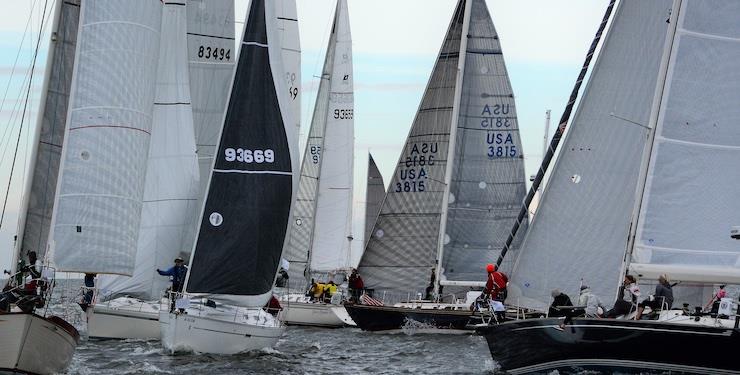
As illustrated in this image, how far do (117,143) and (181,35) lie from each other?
719 cm

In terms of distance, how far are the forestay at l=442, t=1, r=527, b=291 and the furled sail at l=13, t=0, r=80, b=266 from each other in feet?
49.0

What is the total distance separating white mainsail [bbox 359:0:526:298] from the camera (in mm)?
34719

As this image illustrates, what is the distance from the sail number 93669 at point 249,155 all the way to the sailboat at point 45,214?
11.5 feet

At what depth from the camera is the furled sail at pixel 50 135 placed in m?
20.7

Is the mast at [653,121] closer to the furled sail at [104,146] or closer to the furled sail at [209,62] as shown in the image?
the furled sail at [104,146]

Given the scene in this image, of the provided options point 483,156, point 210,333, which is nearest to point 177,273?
point 210,333

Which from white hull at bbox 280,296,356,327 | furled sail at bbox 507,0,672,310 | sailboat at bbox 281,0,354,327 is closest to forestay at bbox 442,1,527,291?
white hull at bbox 280,296,356,327

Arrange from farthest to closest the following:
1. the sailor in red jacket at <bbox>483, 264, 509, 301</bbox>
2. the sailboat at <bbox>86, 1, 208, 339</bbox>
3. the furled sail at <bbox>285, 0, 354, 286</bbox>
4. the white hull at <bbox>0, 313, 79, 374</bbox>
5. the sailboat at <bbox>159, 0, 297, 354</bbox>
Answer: the furled sail at <bbox>285, 0, 354, 286</bbox>
the sailboat at <bbox>86, 1, 208, 339</bbox>
the sailboat at <bbox>159, 0, 297, 354</bbox>
the sailor in red jacket at <bbox>483, 264, 509, 301</bbox>
the white hull at <bbox>0, 313, 79, 374</bbox>

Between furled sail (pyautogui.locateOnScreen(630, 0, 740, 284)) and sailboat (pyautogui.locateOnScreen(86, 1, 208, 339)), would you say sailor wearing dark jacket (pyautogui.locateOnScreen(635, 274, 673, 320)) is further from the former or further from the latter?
sailboat (pyautogui.locateOnScreen(86, 1, 208, 339))

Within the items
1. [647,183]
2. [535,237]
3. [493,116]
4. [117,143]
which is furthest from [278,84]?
[493,116]

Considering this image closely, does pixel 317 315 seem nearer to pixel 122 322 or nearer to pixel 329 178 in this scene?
pixel 329 178

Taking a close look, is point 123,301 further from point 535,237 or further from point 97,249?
point 535,237

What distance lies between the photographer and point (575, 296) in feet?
72.1

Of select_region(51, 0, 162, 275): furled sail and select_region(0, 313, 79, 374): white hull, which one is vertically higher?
select_region(51, 0, 162, 275): furled sail
